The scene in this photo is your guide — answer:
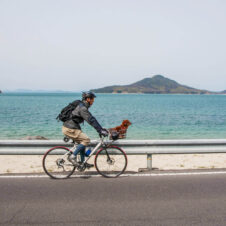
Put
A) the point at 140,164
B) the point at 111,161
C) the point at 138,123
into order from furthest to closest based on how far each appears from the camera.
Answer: the point at 138,123, the point at 140,164, the point at 111,161

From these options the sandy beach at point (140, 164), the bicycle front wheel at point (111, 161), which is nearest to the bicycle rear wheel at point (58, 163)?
the bicycle front wheel at point (111, 161)

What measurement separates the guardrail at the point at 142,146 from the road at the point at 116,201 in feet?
2.73

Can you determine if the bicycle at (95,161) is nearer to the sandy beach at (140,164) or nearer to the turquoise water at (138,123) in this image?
the sandy beach at (140,164)

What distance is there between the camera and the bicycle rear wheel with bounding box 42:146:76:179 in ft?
21.3

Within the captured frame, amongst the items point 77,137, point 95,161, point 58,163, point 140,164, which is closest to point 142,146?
point 95,161

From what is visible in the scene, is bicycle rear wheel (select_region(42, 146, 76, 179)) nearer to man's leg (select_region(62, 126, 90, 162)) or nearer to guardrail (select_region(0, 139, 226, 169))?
man's leg (select_region(62, 126, 90, 162))

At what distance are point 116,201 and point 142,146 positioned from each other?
8.39ft

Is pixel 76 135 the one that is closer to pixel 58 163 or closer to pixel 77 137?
pixel 77 137

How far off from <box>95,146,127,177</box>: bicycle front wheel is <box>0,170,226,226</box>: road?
0.27 meters

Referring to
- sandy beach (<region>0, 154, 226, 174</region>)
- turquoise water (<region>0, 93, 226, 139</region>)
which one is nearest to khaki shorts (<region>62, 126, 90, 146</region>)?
sandy beach (<region>0, 154, 226, 174</region>)

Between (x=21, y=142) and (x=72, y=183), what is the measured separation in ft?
6.24

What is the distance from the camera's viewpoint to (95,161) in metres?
6.55


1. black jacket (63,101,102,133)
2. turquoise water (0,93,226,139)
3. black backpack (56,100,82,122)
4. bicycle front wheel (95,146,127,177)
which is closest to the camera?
black jacket (63,101,102,133)

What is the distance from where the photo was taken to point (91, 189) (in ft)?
18.6
